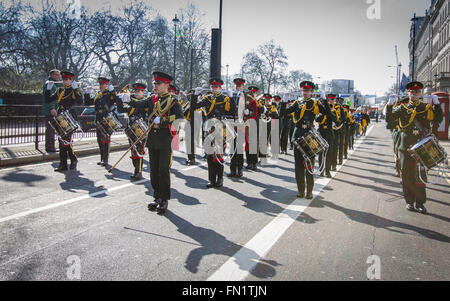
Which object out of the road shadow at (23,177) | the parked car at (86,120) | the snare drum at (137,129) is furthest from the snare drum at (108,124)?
the parked car at (86,120)

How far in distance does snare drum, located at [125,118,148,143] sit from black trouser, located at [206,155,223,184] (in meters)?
1.57

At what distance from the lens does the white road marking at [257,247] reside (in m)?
3.76

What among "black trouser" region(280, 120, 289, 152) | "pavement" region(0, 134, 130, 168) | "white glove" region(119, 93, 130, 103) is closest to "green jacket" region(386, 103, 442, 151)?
"white glove" region(119, 93, 130, 103)

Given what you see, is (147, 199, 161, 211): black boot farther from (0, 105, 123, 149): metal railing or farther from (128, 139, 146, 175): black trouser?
(0, 105, 123, 149): metal railing

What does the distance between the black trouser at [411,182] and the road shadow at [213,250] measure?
11.6 feet

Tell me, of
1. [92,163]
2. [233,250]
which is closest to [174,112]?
[233,250]

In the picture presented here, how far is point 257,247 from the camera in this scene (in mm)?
4508

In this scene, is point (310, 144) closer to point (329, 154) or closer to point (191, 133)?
point (329, 154)

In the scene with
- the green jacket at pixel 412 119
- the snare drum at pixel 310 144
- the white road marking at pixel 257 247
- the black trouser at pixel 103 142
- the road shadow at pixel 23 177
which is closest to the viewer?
the white road marking at pixel 257 247

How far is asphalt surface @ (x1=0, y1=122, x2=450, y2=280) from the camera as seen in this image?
152 inches

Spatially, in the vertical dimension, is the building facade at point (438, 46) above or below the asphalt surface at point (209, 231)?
above

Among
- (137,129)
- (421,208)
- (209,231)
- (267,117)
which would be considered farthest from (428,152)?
(267,117)

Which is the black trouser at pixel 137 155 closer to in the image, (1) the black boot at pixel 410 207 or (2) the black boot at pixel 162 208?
(2) the black boot at pixel 162 208
